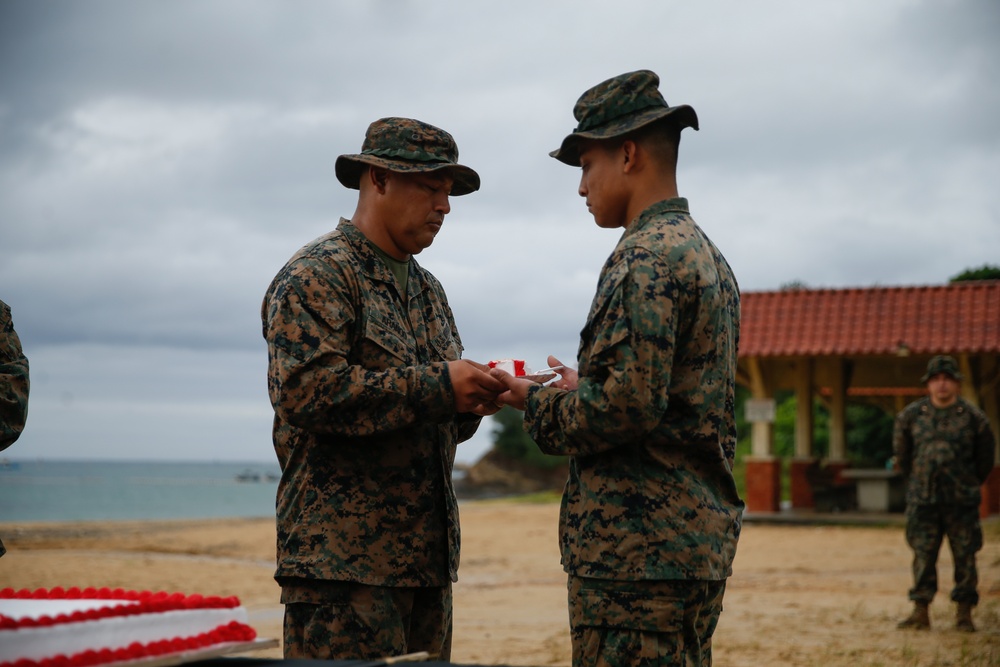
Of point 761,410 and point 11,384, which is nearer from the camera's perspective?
point 11,384

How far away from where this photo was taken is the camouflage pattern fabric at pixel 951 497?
9.48 m

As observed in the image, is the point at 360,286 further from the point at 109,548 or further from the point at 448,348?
the point at 109,548

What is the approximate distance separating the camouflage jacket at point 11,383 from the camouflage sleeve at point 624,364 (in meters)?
2.56

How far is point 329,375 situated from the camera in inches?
130

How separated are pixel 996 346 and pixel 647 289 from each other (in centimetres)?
1845

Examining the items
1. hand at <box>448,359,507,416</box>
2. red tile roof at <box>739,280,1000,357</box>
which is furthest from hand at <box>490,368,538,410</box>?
red tile roof at <box>739,280,1000,357</box>

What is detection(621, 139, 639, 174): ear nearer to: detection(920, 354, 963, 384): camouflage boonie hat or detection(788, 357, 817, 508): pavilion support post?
detection(920, 354, 963, 384): camouflage boonie hat

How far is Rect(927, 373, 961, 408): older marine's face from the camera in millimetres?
9844

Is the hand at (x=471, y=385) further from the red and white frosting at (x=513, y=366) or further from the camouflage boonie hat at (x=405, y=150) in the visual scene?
the camouflage boonie hat at (x=405, y=150)

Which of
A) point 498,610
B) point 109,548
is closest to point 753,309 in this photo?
point 498,610

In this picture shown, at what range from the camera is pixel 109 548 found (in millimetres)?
21344

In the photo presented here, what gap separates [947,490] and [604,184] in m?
7.57

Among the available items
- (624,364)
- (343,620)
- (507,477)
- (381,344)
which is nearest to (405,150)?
(381,344)

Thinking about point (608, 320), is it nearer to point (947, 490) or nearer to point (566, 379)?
point (566, 379)
